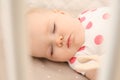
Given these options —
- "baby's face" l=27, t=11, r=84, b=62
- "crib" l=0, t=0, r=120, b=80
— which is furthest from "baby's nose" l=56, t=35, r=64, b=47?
"crib" l=0, t=0, r=120, b=80

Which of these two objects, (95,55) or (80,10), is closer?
(95,55)

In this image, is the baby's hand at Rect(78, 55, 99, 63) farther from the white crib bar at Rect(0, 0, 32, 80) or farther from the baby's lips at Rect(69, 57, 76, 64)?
the white crib bar at Rect(0, 0, 32, 80)

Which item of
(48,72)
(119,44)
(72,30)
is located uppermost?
(119,44)

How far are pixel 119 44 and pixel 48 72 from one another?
1.73 ft

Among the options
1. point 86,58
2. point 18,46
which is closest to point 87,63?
point 86,58

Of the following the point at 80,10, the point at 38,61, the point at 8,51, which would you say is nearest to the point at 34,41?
the point at 38,61

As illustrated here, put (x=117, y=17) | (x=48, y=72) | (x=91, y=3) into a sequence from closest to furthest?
(x=117, y=17)
(x=48, y=72)
(x=91, y=3)

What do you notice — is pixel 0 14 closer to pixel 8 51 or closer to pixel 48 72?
pixel 8 51

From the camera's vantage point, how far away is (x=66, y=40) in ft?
2.59

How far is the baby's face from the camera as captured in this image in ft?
2.59

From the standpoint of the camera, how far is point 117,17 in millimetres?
247

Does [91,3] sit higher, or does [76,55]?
[91,3]

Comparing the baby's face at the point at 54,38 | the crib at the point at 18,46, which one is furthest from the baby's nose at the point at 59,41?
the crib at the point at 18,46


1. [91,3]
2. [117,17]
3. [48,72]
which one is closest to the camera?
[117,17]
